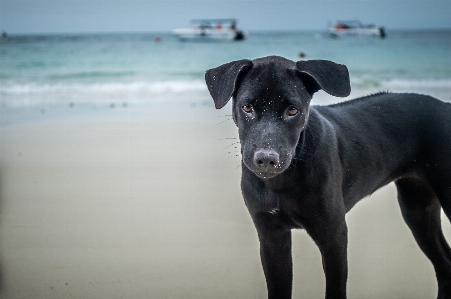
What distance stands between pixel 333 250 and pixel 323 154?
18.2 inches

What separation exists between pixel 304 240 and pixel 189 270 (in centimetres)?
95

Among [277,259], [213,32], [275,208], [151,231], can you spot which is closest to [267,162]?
[275,208]

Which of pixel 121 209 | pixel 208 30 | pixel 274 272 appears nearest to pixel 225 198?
pixel 121 209

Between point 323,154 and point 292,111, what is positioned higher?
point 292,111

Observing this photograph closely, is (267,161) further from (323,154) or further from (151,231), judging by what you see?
(151,231)

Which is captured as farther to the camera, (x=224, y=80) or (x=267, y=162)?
(x=224, y=80)

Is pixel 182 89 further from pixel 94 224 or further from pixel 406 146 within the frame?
pixel 406 146

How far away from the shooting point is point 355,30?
4691 cm

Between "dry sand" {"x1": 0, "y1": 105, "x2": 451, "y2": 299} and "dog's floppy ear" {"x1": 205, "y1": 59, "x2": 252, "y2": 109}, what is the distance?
151 cm

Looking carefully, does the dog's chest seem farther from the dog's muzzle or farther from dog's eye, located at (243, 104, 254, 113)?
dog's eye, located at (243, 104, 254, 113)

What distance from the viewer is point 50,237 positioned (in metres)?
4.68

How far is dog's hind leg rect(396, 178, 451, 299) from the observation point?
12.0ft

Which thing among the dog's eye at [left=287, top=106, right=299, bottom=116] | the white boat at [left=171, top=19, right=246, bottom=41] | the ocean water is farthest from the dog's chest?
the white boat at [left=171, top=19, right=246, bottom=41]

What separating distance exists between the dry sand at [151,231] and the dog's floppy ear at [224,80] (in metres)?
1.51
